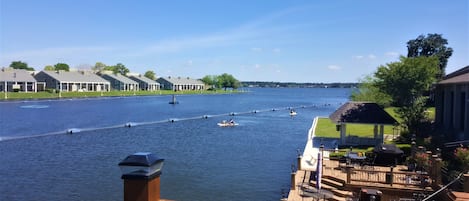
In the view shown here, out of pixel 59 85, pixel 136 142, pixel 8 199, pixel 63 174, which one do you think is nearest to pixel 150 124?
pixel 136 142

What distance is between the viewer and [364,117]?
31312 mm

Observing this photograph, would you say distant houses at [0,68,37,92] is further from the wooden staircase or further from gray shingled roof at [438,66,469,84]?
the wooden staircase

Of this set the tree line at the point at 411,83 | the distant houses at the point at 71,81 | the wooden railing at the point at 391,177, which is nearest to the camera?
the wooden railing at the point at 391,177

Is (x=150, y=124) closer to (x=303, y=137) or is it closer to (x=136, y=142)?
(x=136, y=142)

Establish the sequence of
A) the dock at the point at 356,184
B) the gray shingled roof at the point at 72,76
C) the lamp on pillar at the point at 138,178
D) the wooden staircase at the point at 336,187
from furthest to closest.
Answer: the gray shingled roof at the point at 72,76, the wooden staircase at the point at 336,187, the dock at the point at 356,184, the lamp on pillar at the point at 138,178

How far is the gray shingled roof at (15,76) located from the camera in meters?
111

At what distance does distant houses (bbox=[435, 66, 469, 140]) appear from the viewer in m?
25.6

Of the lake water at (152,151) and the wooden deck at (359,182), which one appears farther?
the lake water at (152,151)

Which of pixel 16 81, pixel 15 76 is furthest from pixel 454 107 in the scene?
pixel 15 76

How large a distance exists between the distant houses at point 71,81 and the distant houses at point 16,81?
5.90 m

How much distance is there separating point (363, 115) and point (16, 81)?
105435mm

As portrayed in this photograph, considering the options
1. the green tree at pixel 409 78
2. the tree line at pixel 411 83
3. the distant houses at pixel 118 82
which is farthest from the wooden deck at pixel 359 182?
the distant houses at pixel 118 82

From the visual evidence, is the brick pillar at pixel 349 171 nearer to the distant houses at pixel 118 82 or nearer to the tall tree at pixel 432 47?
the tall tree at pixel 432 47

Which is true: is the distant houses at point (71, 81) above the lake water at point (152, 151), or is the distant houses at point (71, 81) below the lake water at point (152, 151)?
above
